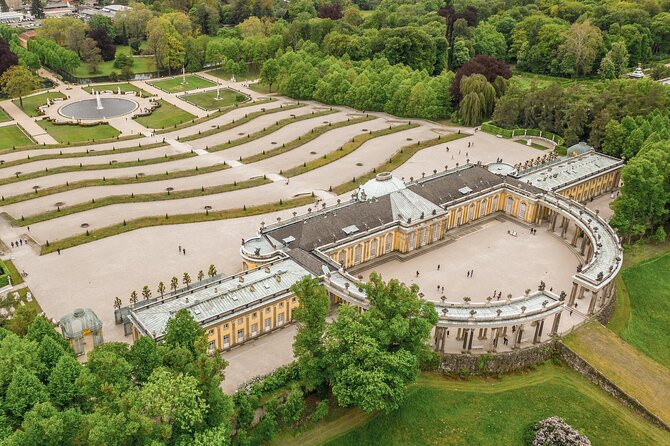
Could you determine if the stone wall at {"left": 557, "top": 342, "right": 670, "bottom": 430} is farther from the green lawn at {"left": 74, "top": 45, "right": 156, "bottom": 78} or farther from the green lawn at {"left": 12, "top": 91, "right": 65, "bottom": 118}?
the green lawn at {"left": 74, "top": 45, "right": 156, "bottom": 78}

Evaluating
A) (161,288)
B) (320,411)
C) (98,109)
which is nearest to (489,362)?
(320,411)

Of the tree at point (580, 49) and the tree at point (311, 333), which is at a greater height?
the tree at point (580, 49)

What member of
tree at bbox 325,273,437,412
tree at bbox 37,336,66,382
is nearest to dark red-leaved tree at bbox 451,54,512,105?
tree at bbox 325,273,437,412

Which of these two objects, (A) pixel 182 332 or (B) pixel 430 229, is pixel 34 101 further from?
(A) pixel 182 332

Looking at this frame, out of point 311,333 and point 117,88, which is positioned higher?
point 311,333

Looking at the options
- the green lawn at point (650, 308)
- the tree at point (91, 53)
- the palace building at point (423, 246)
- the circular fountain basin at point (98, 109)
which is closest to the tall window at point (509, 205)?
the palace building at point (423, 246)

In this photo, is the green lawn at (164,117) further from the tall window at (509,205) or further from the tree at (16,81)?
the tall window at (509,205)

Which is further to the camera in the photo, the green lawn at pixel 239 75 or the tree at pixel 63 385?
the green lawn at pixel 239 75

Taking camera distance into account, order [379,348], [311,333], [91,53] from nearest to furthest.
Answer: [379,348] → [311,333] → [91,53]
